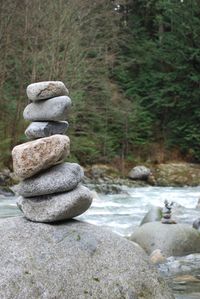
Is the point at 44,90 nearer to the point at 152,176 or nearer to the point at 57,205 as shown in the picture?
the point at 57,205

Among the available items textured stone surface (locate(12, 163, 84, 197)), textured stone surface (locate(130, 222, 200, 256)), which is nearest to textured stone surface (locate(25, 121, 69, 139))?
textured stone surface (locate(12, 163, 84, 197))

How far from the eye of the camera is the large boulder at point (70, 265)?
5379mm

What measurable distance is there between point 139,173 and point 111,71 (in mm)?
7949

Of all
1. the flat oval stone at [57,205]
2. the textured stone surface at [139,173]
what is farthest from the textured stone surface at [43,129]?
the textured stone surface at [139,173]

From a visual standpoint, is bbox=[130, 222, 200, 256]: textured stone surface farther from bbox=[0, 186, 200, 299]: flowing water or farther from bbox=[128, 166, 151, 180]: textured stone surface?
bbox=[128, 166, 151, 180]: textured stone surface

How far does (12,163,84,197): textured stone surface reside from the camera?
19.4 ft

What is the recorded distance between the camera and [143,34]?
3212 centimetres

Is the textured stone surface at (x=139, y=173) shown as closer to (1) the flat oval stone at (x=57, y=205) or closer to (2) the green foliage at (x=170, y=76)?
(2) the green foliage at (x=170, y=76)

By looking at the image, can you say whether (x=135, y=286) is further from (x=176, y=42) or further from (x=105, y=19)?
(x=176, y=42)

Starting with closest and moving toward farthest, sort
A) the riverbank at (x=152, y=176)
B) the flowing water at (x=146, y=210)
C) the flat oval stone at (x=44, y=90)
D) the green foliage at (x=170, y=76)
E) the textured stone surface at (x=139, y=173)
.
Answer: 1. the flat oval stone at (x=44, y=90)
2. the flowing water at (x=146, y=210)
3. the riverbank at (x=152, y=176)
4. the textured stone surface at (x=139, y=173)
5. the green foliage at (x=170, y=76)

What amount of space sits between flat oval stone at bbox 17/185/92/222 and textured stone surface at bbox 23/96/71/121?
0.82 metres

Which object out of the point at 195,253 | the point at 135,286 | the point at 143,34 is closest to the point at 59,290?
the point at 135,286

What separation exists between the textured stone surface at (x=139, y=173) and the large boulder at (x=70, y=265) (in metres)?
17.6

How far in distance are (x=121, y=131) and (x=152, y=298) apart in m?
21.7
